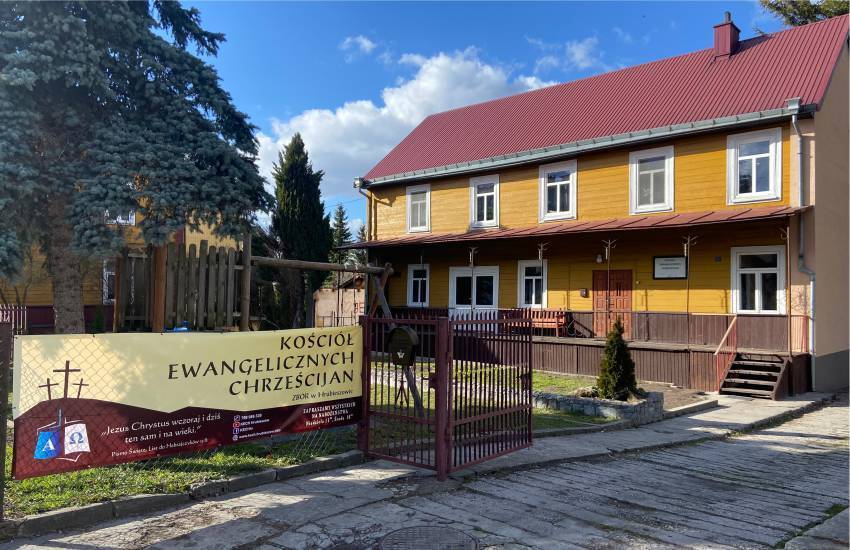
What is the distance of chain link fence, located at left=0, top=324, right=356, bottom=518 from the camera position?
5094 mm

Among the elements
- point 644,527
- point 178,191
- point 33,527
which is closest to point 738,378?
point 644,527

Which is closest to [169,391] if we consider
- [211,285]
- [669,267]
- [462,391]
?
[211,285]

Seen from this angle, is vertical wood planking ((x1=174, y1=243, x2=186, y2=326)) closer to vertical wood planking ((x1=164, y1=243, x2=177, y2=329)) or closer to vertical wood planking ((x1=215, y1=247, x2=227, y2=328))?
vertical wood planking ((x1=164, y1=243, x2=177, y2=329))

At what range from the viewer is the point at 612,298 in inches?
747

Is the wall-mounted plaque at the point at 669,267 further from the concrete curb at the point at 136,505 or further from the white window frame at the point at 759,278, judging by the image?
the concrete curb at the point at 136,505

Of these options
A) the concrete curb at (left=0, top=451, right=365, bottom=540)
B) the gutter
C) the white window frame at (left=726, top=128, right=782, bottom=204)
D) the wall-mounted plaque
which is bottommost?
the concrete curb at (left=0, top=451, right=365, bottom=540)

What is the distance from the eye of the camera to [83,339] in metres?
5.50

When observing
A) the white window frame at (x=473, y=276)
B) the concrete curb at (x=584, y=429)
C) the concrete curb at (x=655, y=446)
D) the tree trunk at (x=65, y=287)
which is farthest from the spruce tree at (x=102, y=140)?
the white window frame at (x=473, y=276)

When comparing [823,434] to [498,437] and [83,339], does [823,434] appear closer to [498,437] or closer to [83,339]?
[498,437]

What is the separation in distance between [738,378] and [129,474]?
559 inches

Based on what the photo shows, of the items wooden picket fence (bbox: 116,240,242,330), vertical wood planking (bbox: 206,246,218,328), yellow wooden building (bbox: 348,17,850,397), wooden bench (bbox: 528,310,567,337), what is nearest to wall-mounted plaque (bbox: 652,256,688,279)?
yellow wooden building (bbox: 348,17,850,397)

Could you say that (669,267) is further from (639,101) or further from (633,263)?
(639,101)

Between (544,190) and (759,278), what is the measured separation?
754cm

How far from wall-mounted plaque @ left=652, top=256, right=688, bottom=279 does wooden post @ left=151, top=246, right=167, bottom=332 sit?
589 inches
